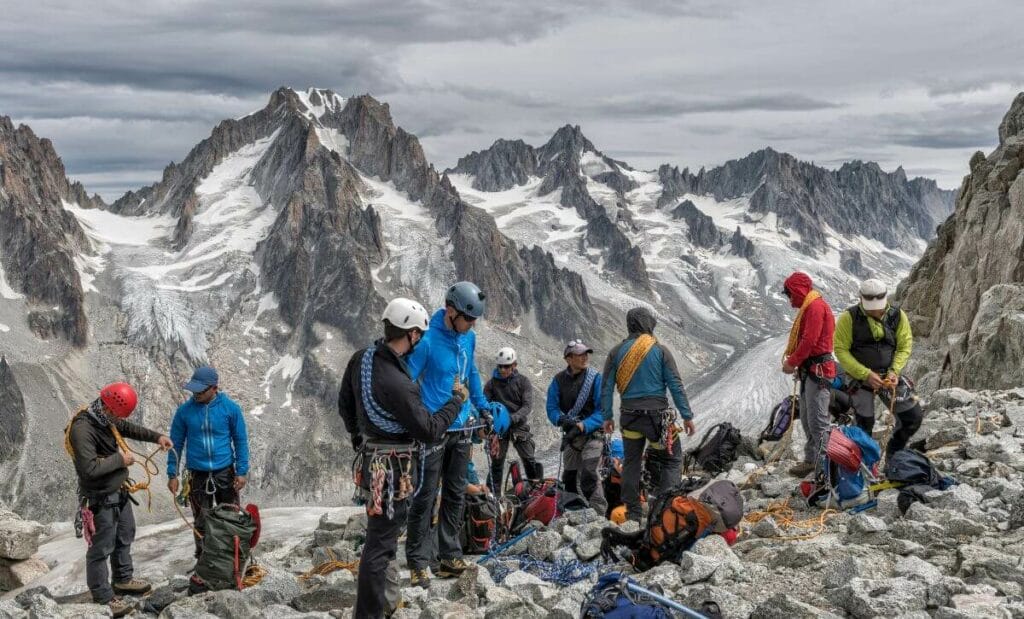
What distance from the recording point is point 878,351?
13820 mm

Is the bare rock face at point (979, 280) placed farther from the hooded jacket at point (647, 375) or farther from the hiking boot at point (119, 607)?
the hiking boot at point (119, 607)

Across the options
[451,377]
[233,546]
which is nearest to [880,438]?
[451,377]

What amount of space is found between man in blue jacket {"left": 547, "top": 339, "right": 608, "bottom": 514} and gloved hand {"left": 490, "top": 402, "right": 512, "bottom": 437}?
925mm

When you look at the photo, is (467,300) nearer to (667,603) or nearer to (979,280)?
(667,603)

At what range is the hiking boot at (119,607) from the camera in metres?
11.7

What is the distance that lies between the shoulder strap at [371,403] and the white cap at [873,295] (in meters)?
8.59

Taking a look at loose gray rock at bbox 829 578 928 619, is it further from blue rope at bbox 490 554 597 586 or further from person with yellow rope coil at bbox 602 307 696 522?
person with yellow rope coil at bbox 602 307 696 522

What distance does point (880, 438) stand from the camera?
1622cm

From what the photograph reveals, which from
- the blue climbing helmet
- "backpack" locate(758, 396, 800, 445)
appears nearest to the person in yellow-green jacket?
"backpack" locate(758, 396, 800, 445)

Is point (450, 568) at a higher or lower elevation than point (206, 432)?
lower

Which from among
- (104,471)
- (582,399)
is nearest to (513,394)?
(582,399)

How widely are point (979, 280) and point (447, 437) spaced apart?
35409mm

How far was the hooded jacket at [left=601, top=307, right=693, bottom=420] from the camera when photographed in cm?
1302

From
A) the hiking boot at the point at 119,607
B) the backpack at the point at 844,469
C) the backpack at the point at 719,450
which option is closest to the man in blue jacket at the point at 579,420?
the backpack at the point at 844,469
